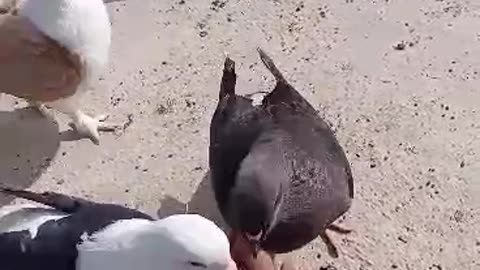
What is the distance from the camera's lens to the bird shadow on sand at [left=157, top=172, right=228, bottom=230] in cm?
387

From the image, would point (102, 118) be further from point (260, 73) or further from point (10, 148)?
point (260, 73)

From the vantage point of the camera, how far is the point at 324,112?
165 inches

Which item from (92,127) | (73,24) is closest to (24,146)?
(92,127)

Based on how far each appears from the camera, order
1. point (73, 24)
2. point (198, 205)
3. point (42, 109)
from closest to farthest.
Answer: point (198, 205), point (73, 24), point (42, 109)

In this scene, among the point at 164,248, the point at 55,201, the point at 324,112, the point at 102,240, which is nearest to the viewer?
the point at 164,248

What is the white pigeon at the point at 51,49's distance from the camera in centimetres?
398

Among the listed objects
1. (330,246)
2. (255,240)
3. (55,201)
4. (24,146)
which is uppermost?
(55,201)

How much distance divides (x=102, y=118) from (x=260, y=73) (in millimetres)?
707

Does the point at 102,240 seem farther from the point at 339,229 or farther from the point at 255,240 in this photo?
the point at 339,229

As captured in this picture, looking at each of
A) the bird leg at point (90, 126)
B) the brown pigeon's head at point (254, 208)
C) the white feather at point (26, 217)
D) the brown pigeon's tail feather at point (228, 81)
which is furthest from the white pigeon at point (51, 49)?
the brown pigeon's head at point (254, 208)

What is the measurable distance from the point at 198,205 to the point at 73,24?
0.87 m

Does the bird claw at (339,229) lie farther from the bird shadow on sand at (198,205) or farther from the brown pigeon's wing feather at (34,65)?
the brown pigeon's wing feather at (34,65)

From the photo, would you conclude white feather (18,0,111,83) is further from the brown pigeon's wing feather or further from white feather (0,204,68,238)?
white feather (0,204,68,238)

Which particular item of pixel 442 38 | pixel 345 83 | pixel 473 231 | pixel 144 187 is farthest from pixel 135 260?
pixel 442 38
